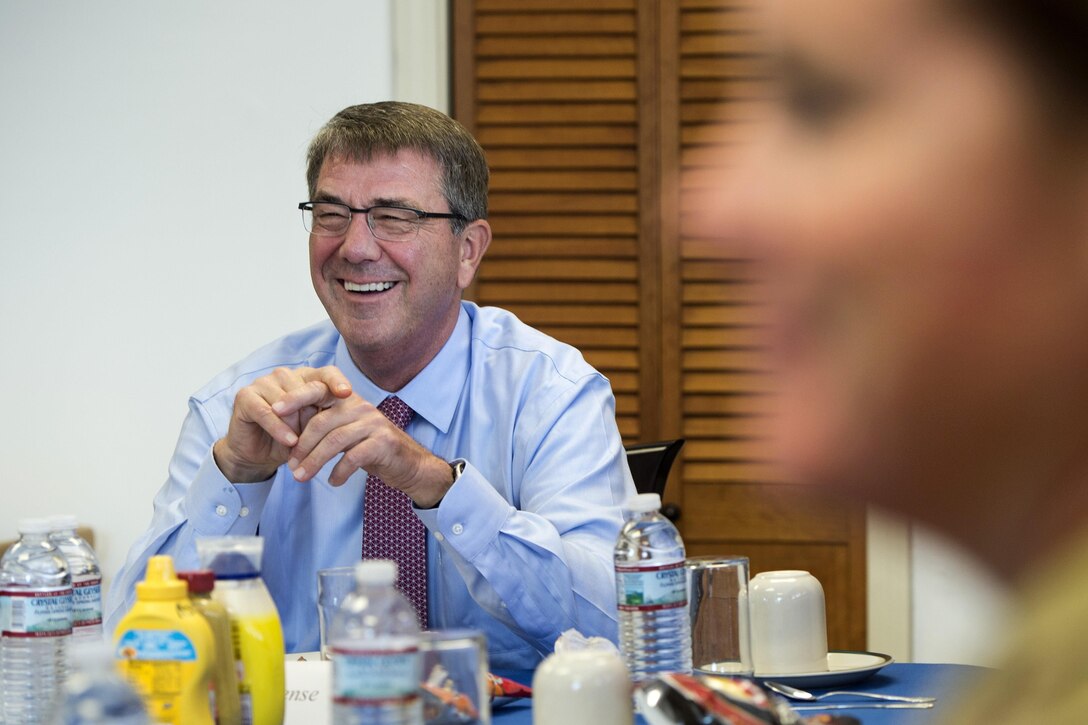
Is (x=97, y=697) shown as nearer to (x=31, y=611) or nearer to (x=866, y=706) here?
(x=31, y=611)

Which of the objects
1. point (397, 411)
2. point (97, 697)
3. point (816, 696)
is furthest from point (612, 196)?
point (97, 697)

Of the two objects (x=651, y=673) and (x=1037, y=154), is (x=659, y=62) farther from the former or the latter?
(x=1037, y=154)

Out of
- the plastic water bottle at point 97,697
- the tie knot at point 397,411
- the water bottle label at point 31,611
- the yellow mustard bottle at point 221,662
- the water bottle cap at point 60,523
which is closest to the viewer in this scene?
the plastic water bottle at point 97,697

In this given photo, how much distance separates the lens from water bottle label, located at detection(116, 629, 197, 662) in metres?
1.04

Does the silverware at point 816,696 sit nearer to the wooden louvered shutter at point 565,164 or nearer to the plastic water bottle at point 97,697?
the plastic water bottle at point 97,697

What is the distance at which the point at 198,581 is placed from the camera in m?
1.13

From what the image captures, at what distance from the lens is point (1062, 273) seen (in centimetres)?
38

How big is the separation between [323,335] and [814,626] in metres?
1.09

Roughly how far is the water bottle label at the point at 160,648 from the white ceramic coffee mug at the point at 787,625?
677 mm

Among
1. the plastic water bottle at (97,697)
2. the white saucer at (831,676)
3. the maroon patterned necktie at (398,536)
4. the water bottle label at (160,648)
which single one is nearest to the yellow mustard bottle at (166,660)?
the water bottle label at (160,648)

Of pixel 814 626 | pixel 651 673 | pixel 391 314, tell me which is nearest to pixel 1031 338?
pixel 651 673

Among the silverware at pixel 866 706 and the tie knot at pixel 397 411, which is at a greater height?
the tie knot at pixel 397 411

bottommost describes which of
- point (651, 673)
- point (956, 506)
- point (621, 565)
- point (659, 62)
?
point (651, 673)

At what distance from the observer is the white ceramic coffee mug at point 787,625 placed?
144 cm
